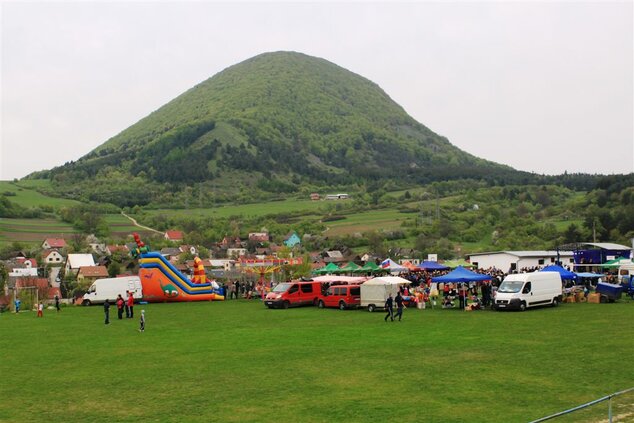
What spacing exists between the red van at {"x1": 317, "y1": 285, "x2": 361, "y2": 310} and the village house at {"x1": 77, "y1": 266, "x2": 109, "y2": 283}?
61.7 meters

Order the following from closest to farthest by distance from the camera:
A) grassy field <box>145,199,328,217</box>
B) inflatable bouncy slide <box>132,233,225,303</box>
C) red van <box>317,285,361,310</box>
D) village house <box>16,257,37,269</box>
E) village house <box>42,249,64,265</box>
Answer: red van <box>317,285,361,310</box>, inflatable bouncy slide <box>132,233,225,303</box>, village house <box>16,257,37,269</box>, village house <box>42,249,64,265</box>, grassy field <box>145,199,328,217</box>

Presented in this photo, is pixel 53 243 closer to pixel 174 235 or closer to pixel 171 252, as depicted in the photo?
pixel 171 252

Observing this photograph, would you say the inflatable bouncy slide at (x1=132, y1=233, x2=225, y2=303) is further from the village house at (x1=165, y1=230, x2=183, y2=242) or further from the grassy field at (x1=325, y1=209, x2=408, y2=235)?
the village house at (x1=165, y1=230, x2=183, y2=242)

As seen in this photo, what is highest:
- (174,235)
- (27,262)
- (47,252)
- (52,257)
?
(174,235)

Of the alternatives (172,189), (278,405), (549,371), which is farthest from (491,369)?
(172,189)

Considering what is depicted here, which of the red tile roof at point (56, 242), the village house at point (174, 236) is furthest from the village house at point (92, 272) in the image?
the village house at point (174, 236)

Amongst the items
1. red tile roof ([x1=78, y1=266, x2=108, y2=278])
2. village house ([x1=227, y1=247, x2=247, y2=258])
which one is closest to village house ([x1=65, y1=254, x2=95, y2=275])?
red tile roof ([x1=78, y1=266, x2=108, y2=278])

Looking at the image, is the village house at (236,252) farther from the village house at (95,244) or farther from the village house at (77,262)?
the village house at (77,262)

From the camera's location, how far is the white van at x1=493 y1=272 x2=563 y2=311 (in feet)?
102

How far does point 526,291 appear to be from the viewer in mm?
31500

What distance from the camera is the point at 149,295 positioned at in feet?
148

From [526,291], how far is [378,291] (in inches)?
290

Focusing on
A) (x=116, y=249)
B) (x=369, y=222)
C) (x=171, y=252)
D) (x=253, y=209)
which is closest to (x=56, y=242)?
(x=116, y=249)

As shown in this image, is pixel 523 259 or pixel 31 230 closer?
pixel 523 259
